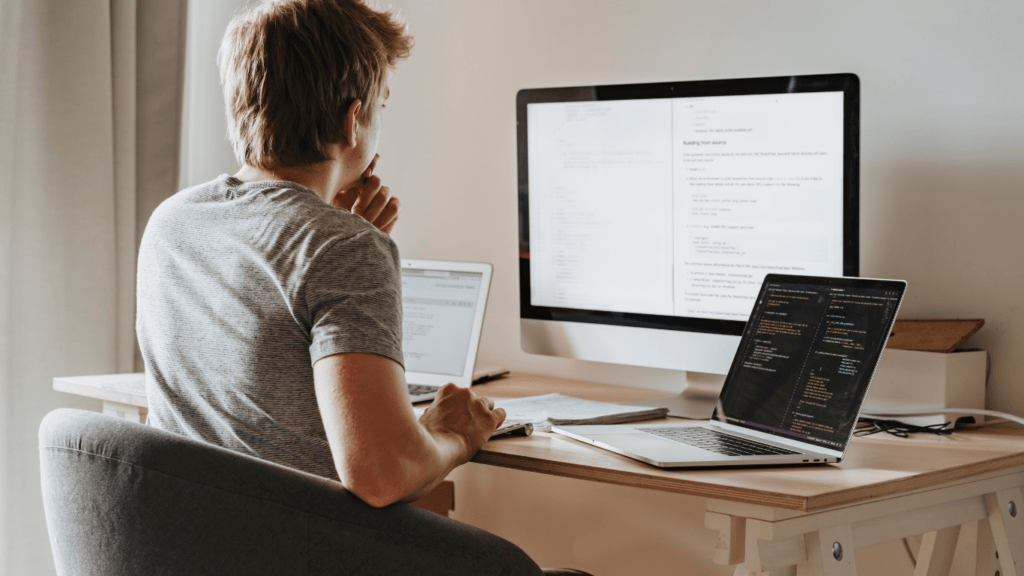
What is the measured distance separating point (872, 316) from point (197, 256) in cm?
81

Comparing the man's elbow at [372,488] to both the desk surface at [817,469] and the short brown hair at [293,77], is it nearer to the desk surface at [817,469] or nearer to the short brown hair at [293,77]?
the desk surface at [817,469]

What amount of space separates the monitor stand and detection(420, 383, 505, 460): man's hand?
15.0 inches

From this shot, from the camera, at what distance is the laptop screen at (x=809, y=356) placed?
1118 mm

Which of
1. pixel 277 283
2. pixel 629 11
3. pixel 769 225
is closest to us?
pixel 277 283

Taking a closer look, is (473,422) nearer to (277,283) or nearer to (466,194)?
(277,283)

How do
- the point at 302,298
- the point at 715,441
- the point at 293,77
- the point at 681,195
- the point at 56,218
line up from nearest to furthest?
the point at 302,298 < the point at 293,77 < the point at 715,441 < the point at 681,195 < the point at 56,218

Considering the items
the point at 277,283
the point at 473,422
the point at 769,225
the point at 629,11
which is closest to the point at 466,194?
the point at 629,11

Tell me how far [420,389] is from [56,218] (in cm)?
92

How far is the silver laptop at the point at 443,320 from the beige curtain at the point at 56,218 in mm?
756

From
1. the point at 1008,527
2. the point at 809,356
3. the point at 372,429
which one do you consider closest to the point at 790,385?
the point at 809,356

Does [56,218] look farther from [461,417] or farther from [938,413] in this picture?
[938,413]

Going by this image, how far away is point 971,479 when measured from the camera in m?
1.12

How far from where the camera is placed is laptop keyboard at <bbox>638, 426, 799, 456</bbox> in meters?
1.10

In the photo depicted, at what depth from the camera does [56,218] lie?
6.31 feet
